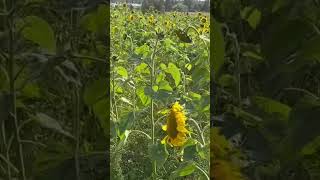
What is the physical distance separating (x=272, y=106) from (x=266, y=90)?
1.6 inches

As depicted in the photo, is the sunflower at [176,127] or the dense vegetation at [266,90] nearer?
the dense vegetation at [266,90]

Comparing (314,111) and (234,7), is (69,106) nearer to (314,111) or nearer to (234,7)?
(234,7)

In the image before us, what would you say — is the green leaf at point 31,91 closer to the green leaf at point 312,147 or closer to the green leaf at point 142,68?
the green leaf at point 142,68

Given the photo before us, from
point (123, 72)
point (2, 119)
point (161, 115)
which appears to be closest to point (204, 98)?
point (161, 115)

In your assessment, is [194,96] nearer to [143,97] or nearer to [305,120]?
[143,97]

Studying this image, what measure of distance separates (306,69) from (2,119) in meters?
0.80

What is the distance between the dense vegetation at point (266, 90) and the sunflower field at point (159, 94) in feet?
0.22

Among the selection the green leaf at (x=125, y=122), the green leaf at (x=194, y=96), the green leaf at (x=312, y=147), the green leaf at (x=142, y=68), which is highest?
the green leaf at (x=142, y=68)

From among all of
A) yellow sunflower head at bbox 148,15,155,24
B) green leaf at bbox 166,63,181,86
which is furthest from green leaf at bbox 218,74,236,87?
yellow sunflower head at bbox 148,15,155,24

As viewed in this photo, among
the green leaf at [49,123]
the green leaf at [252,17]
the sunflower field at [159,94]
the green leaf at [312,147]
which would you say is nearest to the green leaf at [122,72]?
the sunflower field at [159,94]

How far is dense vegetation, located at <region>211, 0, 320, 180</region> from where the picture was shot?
4.48 feet

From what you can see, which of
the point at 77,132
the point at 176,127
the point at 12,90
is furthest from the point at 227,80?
the point at 12,90

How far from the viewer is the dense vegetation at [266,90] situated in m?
1.37

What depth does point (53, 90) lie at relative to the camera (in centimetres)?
153
